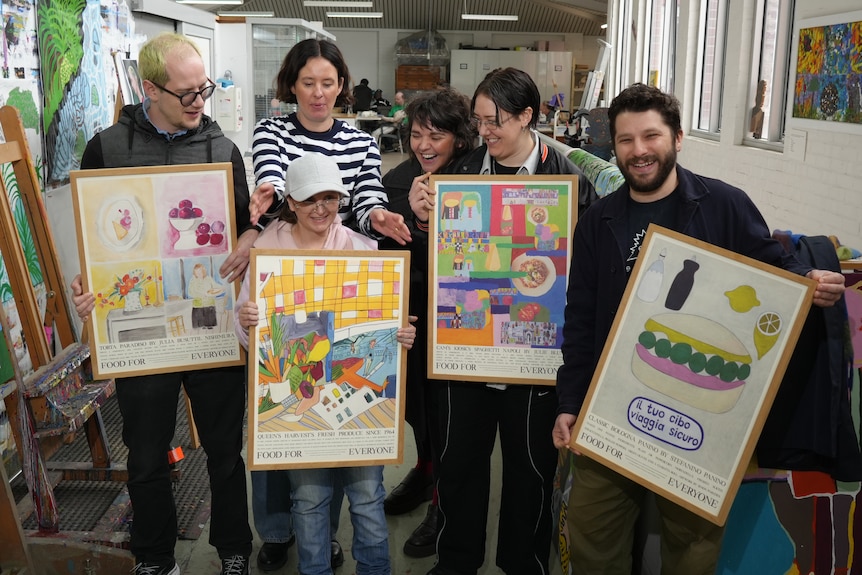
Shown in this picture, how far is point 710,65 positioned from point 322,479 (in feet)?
28.5

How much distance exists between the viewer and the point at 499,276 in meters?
2.28

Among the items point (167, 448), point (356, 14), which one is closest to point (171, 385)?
point (167, 448)

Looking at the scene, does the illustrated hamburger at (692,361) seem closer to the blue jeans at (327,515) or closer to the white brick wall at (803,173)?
the blue jeans at (327,515)

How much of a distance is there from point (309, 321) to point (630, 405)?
2.95 feet

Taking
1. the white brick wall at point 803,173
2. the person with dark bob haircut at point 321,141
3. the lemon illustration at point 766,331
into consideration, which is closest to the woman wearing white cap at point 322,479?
the person with dark bob haircut at point 321,141

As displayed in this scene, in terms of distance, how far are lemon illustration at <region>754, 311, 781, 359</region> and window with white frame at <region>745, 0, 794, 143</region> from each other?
5950 mm

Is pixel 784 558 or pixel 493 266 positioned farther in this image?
pixel 493 266

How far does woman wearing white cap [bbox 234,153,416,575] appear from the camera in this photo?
2.20 metres

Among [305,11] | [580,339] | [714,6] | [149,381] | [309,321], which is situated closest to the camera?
[580,339]

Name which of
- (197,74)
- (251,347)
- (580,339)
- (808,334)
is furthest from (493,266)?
(197,74)

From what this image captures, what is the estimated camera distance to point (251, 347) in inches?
84.3

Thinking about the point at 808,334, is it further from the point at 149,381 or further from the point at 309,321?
the point at 149,381

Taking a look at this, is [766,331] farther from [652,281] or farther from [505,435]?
[505,435]

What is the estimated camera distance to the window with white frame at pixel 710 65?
8.70 metres
